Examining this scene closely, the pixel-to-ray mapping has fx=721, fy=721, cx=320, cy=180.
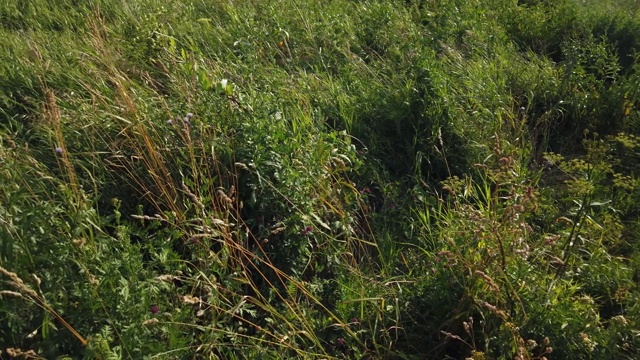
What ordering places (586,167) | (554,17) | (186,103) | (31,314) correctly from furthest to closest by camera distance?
(554,17) → (186,103) → (586,167) → (31,314)

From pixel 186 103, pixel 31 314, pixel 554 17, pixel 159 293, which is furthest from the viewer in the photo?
pixel 554 17

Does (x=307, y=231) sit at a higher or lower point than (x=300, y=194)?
lower

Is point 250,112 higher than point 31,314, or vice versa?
point 250,112

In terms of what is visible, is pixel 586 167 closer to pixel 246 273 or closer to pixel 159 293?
pixel 246 273

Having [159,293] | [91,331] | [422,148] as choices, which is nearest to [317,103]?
[422,148]

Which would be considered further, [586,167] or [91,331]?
[586,167]

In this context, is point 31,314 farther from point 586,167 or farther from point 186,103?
point 586,167

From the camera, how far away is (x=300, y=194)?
3.47 meters

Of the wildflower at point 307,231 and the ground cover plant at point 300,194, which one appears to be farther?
the wildflower at point 307,231

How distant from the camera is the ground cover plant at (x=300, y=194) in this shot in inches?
117

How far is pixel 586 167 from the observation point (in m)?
3.62

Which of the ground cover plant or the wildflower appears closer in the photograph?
the ground cover plant

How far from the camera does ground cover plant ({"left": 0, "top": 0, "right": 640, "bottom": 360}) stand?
2980 millimetres

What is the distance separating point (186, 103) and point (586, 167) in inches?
83.6
